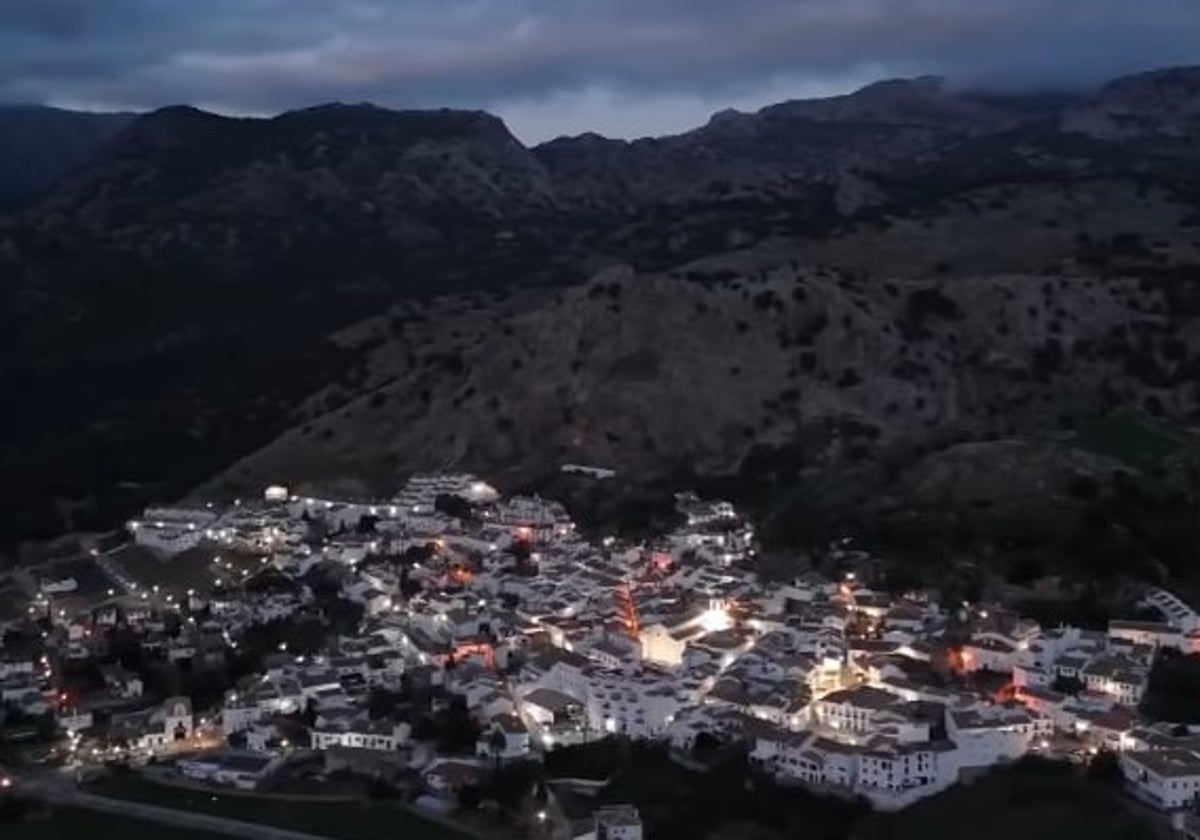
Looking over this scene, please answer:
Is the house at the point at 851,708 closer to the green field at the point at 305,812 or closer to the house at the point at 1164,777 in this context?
the house at the point at 1164,777

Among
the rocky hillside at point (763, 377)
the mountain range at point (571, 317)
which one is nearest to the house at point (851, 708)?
the mountain range at point (571, 317)

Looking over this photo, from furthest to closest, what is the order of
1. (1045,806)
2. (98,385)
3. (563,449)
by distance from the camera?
(98,385) → (563,449) → (1045,806)

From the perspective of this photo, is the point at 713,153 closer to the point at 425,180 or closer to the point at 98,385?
the point at 425,180

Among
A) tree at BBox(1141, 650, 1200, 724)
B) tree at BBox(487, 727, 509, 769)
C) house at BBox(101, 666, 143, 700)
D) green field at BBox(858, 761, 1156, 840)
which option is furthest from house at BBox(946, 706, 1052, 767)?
house at BBox(101, 666, 143, 700)

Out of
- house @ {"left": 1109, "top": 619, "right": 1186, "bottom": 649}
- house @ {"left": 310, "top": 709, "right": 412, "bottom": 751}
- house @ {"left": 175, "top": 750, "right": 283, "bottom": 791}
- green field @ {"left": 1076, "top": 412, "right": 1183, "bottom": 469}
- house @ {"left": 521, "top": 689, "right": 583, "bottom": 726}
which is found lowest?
Answer: house @ {"left": 175, "top": 750, "right": 283, "bottom": 791}

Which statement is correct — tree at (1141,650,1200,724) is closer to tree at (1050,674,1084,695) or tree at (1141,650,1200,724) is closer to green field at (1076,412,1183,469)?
tree at (1050,674,1084,695)

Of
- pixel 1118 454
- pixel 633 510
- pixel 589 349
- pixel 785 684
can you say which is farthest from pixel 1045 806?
pixel 589 349
